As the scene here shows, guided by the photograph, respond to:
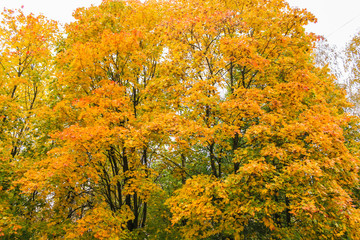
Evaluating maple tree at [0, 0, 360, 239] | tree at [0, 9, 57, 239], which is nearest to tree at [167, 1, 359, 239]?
maple tree at [0, 0, 360, 239]

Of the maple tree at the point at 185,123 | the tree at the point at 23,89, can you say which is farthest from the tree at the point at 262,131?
the tree at the point at 23,89

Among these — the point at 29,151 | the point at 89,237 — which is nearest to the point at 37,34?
the point at 29,151

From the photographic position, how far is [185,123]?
6.81 metres

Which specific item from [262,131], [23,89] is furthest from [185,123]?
[23,89]

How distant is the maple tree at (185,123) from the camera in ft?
19.2

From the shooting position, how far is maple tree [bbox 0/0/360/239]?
19.2ft

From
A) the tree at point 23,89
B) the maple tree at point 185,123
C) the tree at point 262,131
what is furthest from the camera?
the tree at point 23,89

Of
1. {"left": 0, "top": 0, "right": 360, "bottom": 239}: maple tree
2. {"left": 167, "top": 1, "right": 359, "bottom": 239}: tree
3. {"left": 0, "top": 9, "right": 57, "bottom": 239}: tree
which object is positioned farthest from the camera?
{"left": 0, "top": 9, "right": 57, "bottom": 239}: tree

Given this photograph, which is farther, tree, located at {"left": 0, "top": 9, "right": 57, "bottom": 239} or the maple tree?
tree, located at {"left": 0, "top": 9, "right": 57, "bottom": 239}

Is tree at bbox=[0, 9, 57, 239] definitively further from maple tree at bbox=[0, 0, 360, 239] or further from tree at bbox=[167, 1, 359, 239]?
tree at bbox=[167, 1, 359, 239]

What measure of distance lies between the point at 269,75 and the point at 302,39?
5.39 feet

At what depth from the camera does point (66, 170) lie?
6258 millimetres

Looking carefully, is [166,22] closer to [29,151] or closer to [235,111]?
[235,111]

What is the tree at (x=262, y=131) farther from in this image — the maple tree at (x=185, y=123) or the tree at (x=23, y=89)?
the tree at (x=23, y=89)
